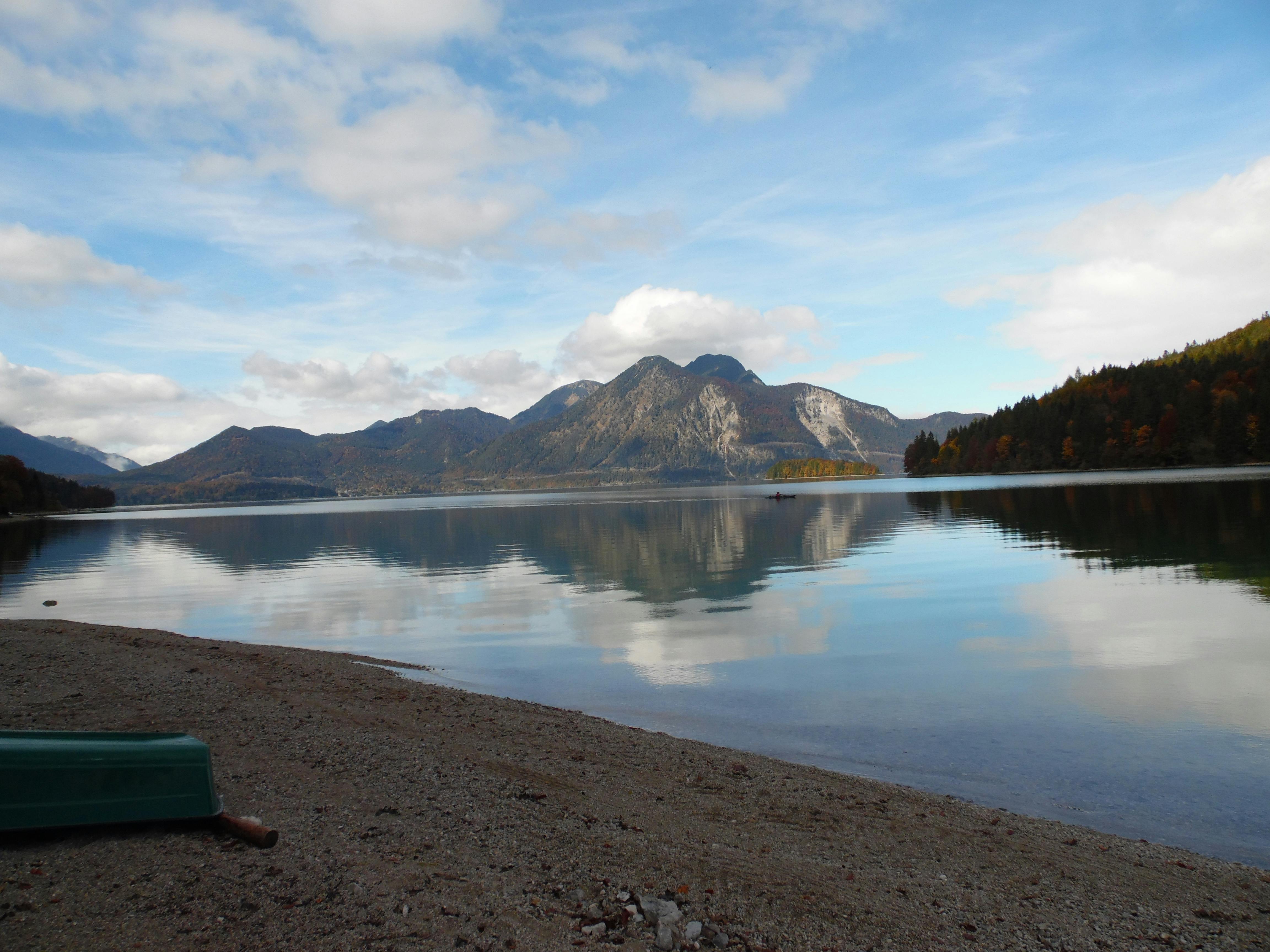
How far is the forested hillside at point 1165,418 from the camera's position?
504 feet

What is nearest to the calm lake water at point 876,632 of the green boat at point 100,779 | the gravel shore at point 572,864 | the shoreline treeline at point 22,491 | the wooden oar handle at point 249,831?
the gravel shore at point 572,864

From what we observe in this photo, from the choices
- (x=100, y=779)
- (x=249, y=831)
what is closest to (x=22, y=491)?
(x=100, y=779)

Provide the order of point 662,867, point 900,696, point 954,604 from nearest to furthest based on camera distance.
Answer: point 662,867 → point 900,696 → point 954,604

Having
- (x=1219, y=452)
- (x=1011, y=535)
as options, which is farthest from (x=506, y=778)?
(x=1219, y=452)

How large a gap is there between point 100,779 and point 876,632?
66.9 ft

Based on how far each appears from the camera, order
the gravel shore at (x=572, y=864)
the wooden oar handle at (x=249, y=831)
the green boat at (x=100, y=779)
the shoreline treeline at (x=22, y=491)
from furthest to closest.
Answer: the shoreline treeline at (x=22, y=491)
the wooden oar handle at (x=249, y=831)
the green boat at (x=100, y=779)
the gravel shore at (x=572, y=864)

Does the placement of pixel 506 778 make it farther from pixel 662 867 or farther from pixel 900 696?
pixel 900 696

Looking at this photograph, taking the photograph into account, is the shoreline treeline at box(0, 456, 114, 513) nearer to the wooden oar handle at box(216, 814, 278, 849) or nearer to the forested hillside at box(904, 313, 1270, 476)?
the wooden oar handle at box(216, 814, 278, 849)

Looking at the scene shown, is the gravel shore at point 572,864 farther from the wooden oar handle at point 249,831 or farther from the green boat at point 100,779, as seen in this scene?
the green boat at point 100,779

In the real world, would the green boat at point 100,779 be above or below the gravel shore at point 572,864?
above

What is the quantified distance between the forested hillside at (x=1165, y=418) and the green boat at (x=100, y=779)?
192306mm

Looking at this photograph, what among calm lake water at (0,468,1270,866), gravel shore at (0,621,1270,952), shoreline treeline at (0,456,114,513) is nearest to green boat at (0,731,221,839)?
gravel shore at (0,621,1270,952)

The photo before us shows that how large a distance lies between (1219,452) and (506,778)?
19344 cm

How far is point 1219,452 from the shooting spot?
15788cm
